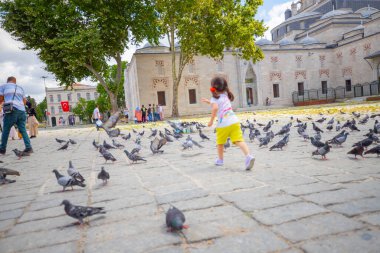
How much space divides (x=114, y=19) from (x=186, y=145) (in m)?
22.3

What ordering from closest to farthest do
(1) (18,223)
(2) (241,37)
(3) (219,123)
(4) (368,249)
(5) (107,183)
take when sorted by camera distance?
(4) (368,249)
(1) (18,223)
(5) (107,183)
(3) (219,123)
(2) (241,37)

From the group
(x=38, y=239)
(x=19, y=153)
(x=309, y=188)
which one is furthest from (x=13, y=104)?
(x=309, y=188)

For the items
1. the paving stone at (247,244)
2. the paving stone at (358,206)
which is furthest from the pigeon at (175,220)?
the paving stone at (358,206)

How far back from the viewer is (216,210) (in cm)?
258

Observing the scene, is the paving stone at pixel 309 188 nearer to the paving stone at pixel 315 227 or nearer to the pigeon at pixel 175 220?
the paving stone at pixel 315 227

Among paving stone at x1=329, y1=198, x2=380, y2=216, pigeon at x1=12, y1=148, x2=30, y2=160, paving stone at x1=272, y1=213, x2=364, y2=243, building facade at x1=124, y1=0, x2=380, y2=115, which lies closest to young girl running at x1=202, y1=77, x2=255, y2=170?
paving stone at x1=329, y1=198, x2=380, y2=216

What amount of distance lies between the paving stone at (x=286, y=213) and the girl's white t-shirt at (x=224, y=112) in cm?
204

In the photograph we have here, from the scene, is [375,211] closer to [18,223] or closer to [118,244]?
[118,244]

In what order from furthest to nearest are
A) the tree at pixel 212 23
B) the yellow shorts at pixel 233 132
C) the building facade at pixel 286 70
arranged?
1. the building facade at pixel 286 70
2. the tree at pixel 212 23
3. the yellow shorts at pixel 233 132

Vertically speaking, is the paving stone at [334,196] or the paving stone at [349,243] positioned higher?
the paving stone at [334,196]

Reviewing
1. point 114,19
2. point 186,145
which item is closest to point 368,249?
point 186,145

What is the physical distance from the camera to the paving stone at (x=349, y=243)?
1.75 metres

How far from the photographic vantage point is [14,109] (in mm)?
7562

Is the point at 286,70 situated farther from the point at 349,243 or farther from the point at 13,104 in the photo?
the point at 349,243
